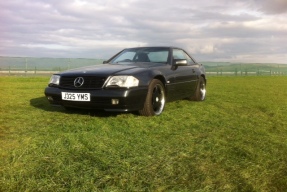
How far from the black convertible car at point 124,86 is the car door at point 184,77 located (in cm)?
2

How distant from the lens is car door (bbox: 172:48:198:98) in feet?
18.9

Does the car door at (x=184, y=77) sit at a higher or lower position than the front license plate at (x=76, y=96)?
higher

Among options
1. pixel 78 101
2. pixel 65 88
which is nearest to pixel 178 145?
pixel 78 101

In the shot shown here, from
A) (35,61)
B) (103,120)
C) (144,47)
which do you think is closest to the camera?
(103,120)

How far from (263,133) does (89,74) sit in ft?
8.77

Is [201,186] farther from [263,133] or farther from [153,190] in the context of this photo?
[263,133]

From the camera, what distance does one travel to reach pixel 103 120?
4.47 metres

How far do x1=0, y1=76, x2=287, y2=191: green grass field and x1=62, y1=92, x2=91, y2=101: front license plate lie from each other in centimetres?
34

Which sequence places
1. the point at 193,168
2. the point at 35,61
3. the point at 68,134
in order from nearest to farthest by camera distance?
the point at 193,168 < the point at 68,134 < the point at 35,61

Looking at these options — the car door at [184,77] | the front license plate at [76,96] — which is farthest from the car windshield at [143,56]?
the front license plate at [76,96]

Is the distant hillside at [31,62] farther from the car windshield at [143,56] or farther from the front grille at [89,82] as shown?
the front grille at [89,82]

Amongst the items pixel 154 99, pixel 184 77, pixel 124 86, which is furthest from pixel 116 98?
pixel 184 77

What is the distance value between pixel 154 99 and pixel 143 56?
1.30 m

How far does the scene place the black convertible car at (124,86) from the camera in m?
4.35
